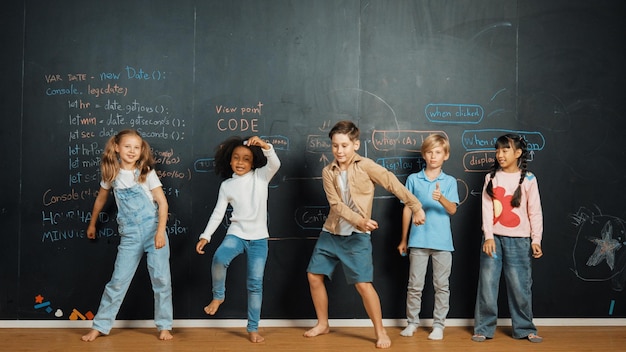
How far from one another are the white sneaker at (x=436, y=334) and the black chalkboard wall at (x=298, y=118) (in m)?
0.32

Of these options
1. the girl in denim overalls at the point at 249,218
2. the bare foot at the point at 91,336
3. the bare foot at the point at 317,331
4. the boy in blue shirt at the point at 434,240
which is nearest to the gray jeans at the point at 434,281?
the boy in blue shirt at the point at 434,240

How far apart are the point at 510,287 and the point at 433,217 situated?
0.62 meters

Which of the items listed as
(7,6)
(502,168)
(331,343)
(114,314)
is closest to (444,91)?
(502,168)

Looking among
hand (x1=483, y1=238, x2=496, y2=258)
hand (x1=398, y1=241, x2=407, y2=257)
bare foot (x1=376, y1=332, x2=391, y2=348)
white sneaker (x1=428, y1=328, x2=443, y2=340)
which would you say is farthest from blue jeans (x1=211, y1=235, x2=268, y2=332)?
hand (x1=483, y1=238, x2=496, y2=258)

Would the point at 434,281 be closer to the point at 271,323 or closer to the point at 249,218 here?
the point at 271,323

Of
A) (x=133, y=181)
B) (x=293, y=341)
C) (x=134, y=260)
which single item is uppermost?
(x=133, y=181)

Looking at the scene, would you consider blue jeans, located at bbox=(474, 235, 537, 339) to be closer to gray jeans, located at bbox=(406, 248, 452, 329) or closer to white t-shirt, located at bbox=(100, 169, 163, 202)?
gray jeans, located at bbox=(406, 248, 452, 329)

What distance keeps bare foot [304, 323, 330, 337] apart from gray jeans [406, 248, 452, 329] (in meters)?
0.53

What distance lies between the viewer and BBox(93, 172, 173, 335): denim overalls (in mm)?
3785

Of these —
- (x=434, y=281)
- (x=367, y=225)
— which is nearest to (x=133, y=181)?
(x=367, y=225)

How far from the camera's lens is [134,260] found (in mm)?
3816

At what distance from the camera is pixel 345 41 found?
4.21 metres

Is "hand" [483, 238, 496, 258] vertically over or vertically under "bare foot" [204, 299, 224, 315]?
over

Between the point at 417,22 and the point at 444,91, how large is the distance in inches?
19.5
